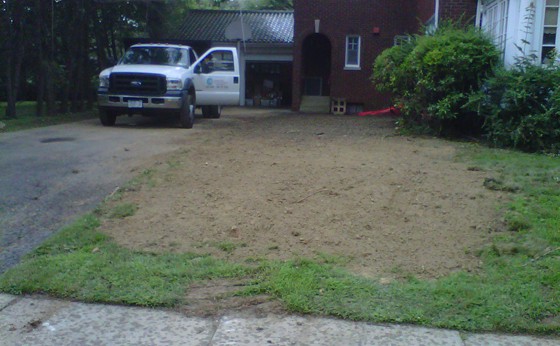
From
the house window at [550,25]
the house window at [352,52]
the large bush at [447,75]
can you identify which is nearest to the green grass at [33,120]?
the large bush at [447,75]

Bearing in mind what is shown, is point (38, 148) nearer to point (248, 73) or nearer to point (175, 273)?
point (175, 273)

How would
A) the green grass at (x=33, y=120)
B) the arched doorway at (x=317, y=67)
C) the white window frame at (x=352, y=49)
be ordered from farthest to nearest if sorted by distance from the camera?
the arched doorway at (x=317, y=67), the white window frame at (x=352, y=49), the green grass at (x=33, y=120)

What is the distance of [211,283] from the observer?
18.3 ft

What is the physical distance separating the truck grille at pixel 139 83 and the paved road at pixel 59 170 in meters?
0.93

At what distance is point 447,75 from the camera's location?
13.3 metres

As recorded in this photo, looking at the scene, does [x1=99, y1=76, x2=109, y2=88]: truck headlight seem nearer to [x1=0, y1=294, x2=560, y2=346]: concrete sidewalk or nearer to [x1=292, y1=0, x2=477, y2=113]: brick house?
[x1=292, y1=0, x2=477, y2=113]: brick house

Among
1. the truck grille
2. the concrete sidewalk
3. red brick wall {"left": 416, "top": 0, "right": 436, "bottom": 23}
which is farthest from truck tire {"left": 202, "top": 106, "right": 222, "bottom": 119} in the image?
the concrete sidewalk

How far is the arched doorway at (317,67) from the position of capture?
27.6 m

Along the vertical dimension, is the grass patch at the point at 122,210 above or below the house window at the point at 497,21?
below

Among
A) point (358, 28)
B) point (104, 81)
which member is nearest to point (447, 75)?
point (104, 81)

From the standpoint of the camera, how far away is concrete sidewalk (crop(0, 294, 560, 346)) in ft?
15.2

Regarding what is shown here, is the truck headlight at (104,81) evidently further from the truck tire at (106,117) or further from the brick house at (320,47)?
the brick house at (320,47)

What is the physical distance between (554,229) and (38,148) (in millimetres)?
9256

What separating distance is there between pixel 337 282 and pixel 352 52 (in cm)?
2046
